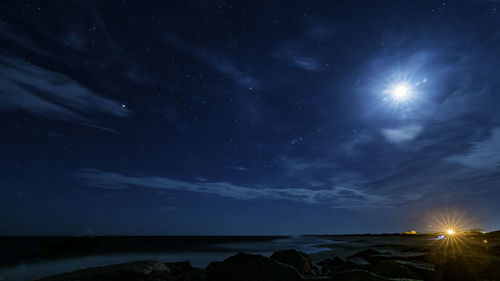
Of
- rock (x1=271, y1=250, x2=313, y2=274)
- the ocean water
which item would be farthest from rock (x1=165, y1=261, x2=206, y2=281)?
the ocean water

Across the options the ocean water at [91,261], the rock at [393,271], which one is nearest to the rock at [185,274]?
the rock at [393,271]

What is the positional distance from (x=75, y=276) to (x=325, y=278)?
8.12 metres

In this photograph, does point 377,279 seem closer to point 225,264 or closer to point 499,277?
point 499,277

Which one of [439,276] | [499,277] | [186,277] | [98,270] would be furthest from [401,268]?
[98,270]

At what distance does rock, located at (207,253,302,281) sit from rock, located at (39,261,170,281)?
7.30ft

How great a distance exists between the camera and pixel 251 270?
355 inches

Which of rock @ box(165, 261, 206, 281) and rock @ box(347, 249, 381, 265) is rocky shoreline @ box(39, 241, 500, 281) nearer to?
rock @ box(165, 261, 206, 281)

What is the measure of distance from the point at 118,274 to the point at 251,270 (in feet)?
15.3

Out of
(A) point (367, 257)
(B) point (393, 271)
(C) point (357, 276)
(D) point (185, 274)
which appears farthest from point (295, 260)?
(C) point (357, 276)

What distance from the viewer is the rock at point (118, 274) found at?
8578 mm

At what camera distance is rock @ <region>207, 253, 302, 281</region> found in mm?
8367

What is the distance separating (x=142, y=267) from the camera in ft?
31.9

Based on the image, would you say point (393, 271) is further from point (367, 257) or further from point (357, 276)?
point (367, 257)

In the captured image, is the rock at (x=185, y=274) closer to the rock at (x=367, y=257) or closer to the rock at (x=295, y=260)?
the rock at (x=295, y=260)
